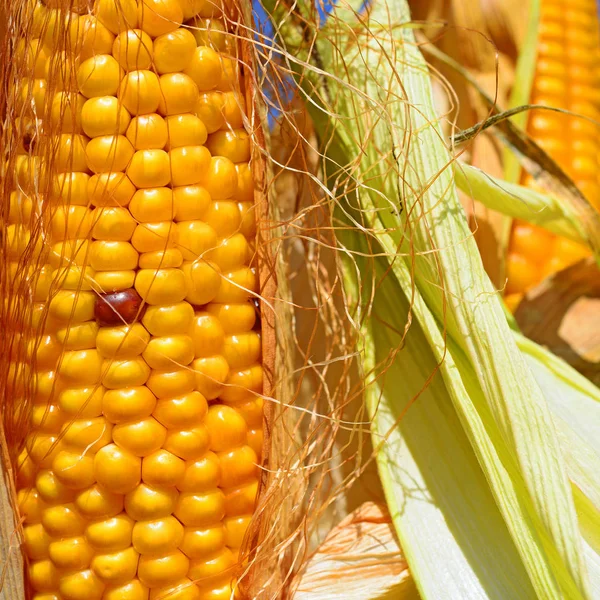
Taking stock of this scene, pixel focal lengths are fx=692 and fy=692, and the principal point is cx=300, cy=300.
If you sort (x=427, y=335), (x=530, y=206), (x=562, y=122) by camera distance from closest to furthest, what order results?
(x=427, y=335) → (x=530, y=206) → (x=562, y=122)

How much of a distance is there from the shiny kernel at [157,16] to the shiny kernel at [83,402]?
345 millimetres

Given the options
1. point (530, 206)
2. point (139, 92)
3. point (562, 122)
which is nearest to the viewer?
point (139, 92)

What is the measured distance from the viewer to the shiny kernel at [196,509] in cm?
68

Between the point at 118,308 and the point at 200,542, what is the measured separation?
0.24m

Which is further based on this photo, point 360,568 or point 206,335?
point 360,568

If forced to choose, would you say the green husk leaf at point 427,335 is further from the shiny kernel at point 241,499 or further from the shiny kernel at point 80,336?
the shiny kernel at point 80,336

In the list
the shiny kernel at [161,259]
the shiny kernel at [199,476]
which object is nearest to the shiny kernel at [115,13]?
the shiny kernel at [161,259]

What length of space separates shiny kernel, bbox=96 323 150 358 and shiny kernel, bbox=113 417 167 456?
66 mm

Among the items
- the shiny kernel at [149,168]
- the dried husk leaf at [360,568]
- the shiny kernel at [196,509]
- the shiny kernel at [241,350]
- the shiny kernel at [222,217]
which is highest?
the shiny kernel at [149,168]

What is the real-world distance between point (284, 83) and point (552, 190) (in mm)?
459

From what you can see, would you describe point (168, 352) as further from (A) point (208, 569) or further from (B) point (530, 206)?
(B) point (530, 206)

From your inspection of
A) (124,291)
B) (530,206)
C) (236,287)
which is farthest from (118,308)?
(530,206)

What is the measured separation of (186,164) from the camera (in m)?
0.66

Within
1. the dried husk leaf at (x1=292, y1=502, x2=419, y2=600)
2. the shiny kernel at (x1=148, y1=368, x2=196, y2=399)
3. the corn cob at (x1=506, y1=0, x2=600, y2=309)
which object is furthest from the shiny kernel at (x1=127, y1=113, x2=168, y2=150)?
the corn cob at (x1=506, y1=0, x2=600, y2=309)
